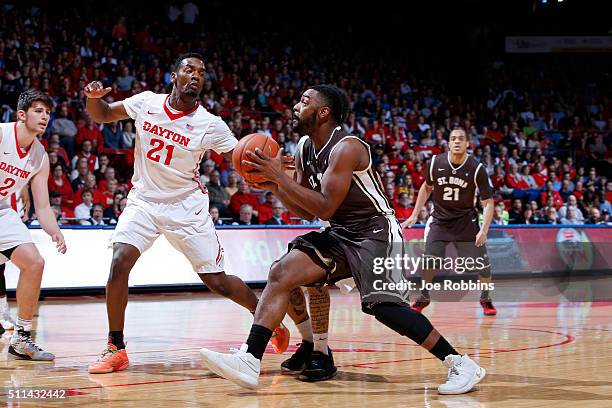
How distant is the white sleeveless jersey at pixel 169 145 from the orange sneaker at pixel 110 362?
1.09 m

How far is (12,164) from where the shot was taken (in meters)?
7.23

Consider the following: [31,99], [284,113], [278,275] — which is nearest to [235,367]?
[278,275]

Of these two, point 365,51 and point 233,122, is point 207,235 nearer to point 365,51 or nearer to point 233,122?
point 233,122

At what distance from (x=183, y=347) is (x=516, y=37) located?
20.8 meters

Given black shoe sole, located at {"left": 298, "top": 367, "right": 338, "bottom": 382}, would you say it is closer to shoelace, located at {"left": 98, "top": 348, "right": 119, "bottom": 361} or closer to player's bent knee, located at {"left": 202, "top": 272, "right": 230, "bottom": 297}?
player's bent knee, located at {"left": 202, "top": 272, "right": 230, "bottom": 297}

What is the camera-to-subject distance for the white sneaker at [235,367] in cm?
506

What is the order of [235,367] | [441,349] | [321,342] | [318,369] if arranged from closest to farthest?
[235,367] < [441,349] < [318,369] < [321,342]

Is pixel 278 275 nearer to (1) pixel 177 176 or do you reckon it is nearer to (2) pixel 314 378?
(2) pixel 314 378

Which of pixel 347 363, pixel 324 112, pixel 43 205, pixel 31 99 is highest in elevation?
pixel 31 99

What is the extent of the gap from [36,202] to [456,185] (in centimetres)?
501

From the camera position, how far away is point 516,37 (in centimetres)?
2641

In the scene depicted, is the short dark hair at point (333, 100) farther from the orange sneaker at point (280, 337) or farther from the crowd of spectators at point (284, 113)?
the crowd of spectators at point (284, 113)

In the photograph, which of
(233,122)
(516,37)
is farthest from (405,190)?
(516,37)

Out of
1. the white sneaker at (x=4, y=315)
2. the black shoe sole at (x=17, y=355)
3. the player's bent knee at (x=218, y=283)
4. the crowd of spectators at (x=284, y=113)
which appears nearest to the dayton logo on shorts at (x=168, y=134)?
the player's bent knee at (x=218, y=283)
